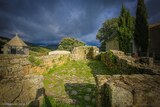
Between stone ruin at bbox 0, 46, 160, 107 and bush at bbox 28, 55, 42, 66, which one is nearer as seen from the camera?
stone ruin at bbox 0, 46, 160, 107

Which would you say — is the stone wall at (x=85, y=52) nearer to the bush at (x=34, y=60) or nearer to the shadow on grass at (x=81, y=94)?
the bush at (x=34, y=60)

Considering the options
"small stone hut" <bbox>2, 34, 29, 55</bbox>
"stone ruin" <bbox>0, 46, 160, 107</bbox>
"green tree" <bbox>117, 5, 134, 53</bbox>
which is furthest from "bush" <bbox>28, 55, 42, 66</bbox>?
"small stone hut" <bbox>2, 34, 29, 55</bbox>

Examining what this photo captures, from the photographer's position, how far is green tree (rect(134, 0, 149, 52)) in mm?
23703

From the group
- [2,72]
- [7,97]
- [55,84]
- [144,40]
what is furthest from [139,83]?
[144,40]

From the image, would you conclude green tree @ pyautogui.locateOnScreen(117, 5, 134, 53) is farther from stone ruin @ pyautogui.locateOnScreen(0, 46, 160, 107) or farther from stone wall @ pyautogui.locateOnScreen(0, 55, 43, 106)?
stone wall @ pyautogui.locateOnScreen(0, 55, 43, 106)

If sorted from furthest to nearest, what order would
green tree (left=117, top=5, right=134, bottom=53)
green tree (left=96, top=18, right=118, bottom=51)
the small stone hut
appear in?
green tree (left=96, top=18, right=118, bottom=51) → the small stone hut → green tree (left=117, top=5, right=134, bottom=53)

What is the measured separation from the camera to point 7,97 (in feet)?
12.4

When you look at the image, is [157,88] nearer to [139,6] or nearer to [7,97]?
[7,97]

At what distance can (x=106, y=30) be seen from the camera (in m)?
49.0

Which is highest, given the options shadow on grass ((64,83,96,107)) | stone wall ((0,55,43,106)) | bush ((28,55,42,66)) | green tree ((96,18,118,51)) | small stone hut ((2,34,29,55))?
green tree ((96,18,118,51))

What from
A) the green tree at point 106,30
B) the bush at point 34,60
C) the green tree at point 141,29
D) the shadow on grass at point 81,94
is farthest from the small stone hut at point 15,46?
the shadow on grass at point 81,94

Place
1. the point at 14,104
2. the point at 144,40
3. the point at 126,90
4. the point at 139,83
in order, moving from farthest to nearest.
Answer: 1. the point at 144,40
2. the point at 14,104
3. the point at 139,83
4. the point at 126,90

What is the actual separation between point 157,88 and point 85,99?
3.33 meters

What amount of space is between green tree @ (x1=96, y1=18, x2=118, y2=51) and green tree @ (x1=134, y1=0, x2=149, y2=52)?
20.0 metres
